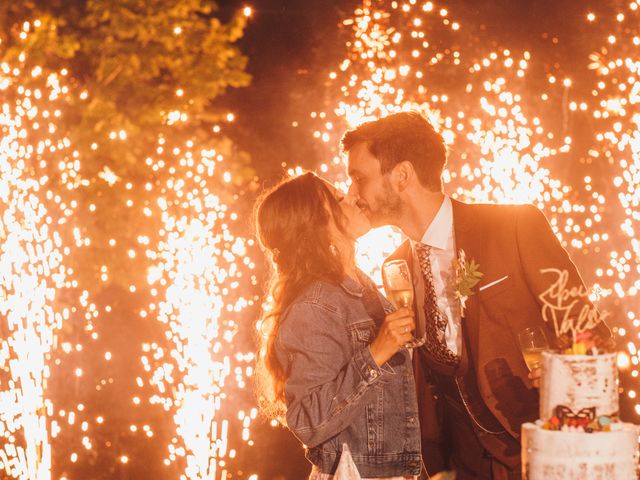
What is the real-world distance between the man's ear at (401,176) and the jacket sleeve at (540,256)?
0.57 m

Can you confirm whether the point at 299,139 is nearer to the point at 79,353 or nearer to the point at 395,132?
the point at 79,353

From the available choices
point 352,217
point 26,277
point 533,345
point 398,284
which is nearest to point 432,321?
point 398,284

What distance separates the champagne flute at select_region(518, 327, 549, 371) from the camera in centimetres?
305

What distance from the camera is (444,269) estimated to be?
3.90 m

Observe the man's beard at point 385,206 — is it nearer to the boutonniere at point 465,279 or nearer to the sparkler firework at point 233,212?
the boutonniere at point 465,279

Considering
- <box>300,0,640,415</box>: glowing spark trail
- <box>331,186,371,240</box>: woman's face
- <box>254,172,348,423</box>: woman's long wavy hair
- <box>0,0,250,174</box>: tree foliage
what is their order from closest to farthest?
<box>254,172,348,423</box>: woman's long wavy hair < <box>331,186,371,240</box>: woman's face < <box>300,0,640,415</box>: glowing spark trail < <box>0,0,250,174</box>: tree foliage

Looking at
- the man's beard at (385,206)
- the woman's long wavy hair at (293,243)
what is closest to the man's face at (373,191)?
the man's beard at (385,206)

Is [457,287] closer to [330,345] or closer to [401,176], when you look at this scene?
[401,176]

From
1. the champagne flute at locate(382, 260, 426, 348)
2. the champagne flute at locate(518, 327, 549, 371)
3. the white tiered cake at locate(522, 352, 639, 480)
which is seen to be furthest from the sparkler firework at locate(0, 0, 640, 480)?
the white tiered cake at locate(522, 352, 639, 480)

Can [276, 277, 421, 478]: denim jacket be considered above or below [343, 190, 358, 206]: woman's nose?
below

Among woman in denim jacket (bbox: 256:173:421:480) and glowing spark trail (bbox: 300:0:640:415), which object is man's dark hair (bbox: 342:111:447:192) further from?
glowing spark trail (bbox: 300:0:640:415)

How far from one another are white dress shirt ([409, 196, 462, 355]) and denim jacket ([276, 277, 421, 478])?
0.54 meters

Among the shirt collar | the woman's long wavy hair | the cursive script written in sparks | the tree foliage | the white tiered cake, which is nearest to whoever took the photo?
the white tiered cake

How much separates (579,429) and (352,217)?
139 centimetres
